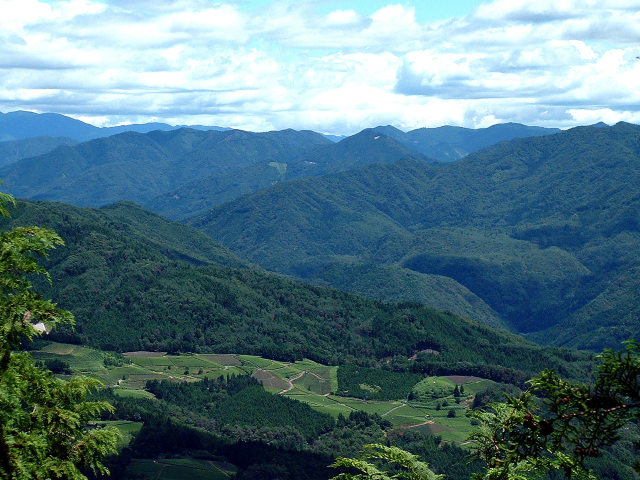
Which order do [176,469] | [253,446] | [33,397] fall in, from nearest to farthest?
[33,397]
[176,469]
[253,446]

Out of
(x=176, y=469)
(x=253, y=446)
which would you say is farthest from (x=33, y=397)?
(x=253, y=446)

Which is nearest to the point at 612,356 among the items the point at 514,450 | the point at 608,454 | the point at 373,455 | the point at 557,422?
the point at 557,422

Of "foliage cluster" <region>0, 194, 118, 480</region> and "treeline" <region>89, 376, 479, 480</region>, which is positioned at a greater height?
"foliage cluster" <region>0, 194, 118, 480</region>

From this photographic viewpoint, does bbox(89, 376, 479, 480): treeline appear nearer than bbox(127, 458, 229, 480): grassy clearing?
No

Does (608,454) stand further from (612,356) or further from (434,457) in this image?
(612,356)

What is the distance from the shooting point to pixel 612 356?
19.1m

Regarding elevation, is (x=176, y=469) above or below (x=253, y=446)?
above

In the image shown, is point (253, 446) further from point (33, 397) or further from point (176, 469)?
point (33, 397)

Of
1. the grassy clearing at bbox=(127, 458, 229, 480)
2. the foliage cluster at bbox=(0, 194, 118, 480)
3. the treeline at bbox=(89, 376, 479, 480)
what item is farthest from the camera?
the treeline at bbox=(89, 376, 479, 480)

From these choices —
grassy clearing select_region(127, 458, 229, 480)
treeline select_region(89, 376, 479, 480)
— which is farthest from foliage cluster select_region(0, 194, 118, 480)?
grassy clearing select_region(127, 458, 229, 480)

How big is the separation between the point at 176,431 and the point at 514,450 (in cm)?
16667

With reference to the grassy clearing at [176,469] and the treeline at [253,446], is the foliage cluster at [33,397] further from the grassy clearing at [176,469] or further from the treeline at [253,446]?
the grassy clearing at [176,469]

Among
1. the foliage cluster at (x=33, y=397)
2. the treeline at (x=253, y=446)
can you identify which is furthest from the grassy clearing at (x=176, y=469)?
the foliage cluster at (x=33, y=397)

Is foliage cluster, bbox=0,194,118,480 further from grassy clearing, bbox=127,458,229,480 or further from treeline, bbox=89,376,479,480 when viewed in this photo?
grassy clearing, bbox=127,458,229,480
